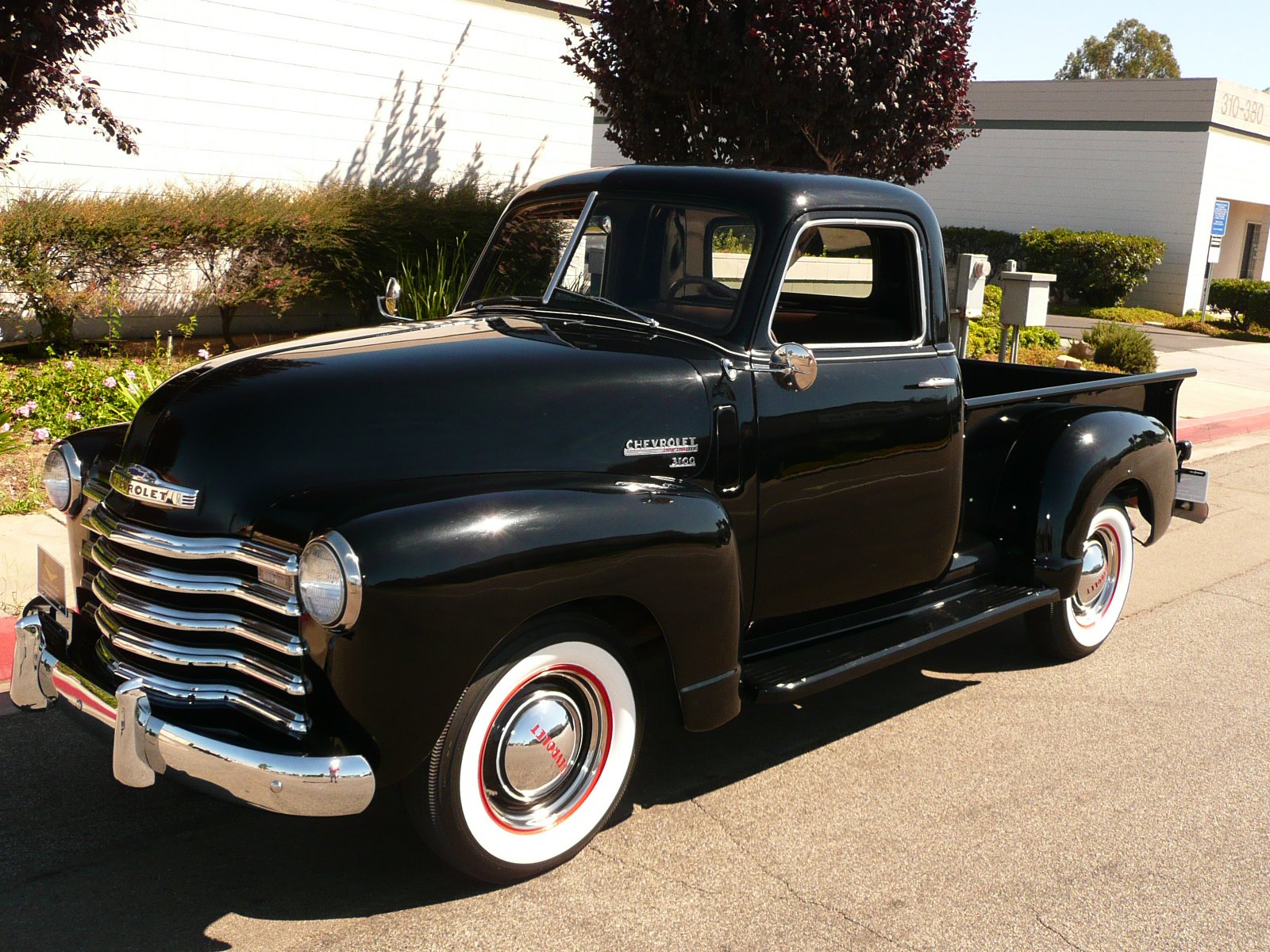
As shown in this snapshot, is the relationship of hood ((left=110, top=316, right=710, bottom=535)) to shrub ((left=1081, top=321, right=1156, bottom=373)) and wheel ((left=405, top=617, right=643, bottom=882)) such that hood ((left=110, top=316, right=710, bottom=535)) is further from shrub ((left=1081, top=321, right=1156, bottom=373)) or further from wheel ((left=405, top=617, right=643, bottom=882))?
shrub ((left=1081, top=321, right=1156, bottom=373))

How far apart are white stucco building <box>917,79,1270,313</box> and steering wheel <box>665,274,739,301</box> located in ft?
81.8

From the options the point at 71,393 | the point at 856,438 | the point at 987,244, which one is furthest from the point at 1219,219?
the point at 856,438

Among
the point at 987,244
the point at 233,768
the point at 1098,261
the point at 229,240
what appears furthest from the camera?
the point at 987,244

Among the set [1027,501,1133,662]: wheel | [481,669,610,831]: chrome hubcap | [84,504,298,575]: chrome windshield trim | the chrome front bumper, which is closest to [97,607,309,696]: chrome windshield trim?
the chrome front bumper

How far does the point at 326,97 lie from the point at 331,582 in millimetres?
9844

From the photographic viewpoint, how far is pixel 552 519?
3111 mm

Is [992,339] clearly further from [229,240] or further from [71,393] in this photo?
[71,393]

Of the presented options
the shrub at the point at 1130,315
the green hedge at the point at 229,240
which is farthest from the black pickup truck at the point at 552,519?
the shrub at the point at 1130,315

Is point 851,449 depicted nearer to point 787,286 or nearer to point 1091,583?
point 787,286

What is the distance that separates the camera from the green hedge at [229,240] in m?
8.70

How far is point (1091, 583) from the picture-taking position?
5383 millimetres

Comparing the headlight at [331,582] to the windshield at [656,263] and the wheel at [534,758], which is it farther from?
the windshield at [656,263]

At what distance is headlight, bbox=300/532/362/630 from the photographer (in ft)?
9.11

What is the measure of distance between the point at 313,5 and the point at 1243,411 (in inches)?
410
